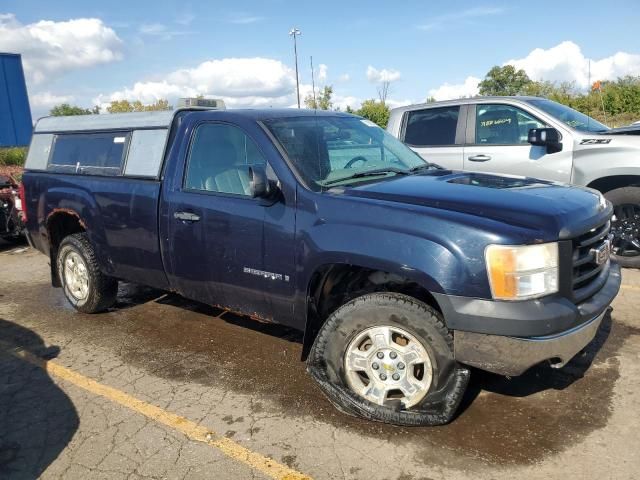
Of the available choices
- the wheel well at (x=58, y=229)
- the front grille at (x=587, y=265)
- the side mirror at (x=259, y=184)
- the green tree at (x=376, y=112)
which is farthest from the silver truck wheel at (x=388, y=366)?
the green tree at (x=376, y=112)

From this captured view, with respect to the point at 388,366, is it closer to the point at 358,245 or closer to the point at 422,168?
the point at 358,245

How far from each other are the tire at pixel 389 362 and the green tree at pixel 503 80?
57.7m

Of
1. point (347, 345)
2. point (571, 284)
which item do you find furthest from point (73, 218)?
point (571, 284)

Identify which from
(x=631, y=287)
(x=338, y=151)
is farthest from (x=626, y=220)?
(x=338, y=151)

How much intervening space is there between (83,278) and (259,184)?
9.28 ft

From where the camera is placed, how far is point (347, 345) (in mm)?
3322

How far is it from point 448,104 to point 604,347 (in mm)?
3787

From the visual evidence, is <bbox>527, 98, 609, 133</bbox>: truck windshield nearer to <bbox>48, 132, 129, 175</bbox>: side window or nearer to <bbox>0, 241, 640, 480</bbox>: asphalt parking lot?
<bbox>0, 241, 640, 480</bbox>: asphalt parking lot

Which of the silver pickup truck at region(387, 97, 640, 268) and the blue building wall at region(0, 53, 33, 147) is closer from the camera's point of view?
the silver pickup truck at region(387, 97, 640, 268)

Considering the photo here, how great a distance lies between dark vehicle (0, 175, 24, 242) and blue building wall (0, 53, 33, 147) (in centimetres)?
994

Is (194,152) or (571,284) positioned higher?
(194,152)

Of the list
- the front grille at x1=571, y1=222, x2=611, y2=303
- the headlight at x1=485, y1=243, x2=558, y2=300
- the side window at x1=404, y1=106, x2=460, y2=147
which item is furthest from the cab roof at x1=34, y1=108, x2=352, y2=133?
the side window at x1=404, y1=106, x2=460, y2=147

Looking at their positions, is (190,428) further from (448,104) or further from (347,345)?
(448,104)

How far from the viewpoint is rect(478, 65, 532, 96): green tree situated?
57688 mm
